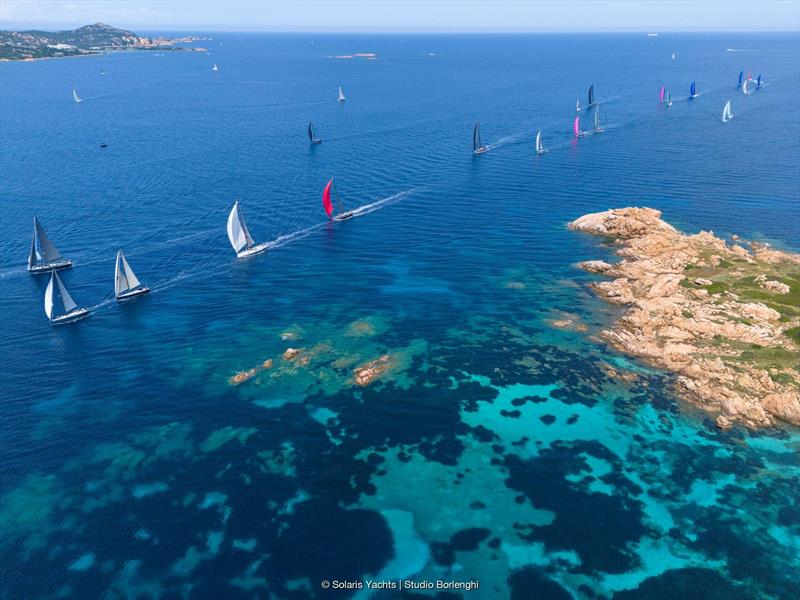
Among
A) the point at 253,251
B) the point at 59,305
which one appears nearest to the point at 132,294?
the point at 59,305

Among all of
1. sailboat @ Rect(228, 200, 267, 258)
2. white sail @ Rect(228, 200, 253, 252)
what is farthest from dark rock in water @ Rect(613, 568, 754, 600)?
white sail @ Rect(228, 200, 253, 252)

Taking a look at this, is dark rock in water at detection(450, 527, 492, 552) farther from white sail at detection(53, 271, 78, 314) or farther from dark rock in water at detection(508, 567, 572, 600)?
white sail at detection(53, 271, 78, 314)

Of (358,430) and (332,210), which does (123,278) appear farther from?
(358,430)

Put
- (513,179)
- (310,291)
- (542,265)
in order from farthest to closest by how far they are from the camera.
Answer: (513,179) → (542,265) → (310,291)

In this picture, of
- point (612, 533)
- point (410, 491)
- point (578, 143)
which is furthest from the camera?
point (578, 143)

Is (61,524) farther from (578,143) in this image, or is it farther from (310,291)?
(578,143)

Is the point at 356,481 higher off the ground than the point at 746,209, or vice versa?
the point at 746,209

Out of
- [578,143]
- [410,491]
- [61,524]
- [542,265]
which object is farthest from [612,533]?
[578,143]
